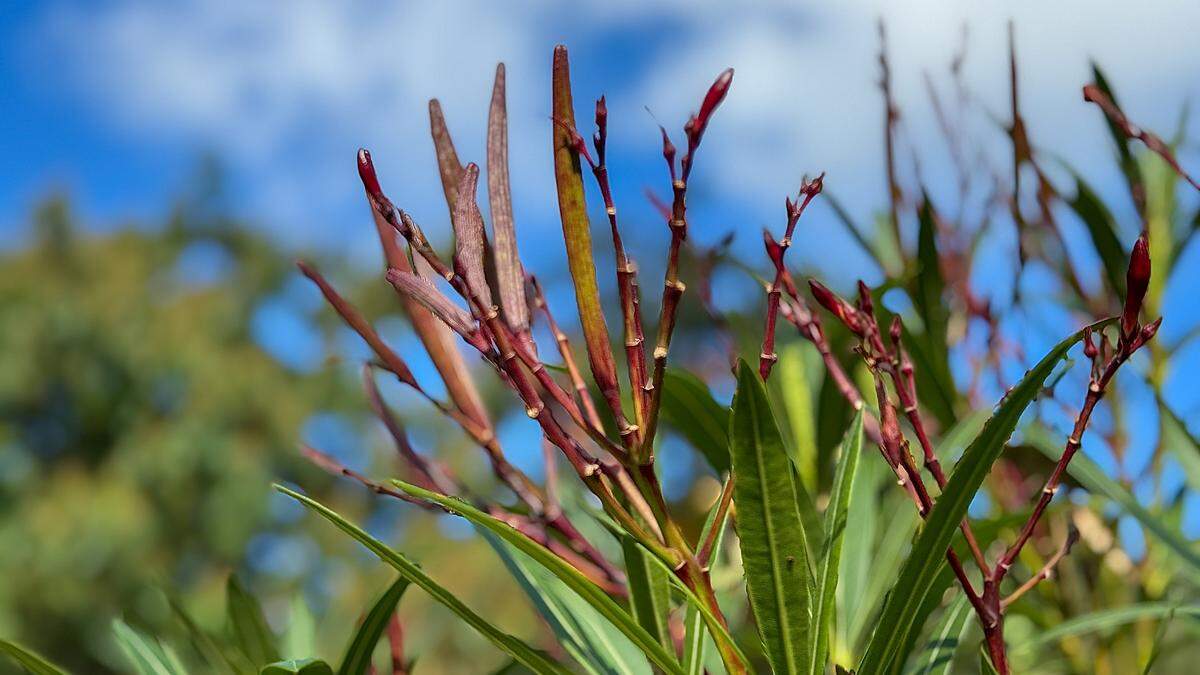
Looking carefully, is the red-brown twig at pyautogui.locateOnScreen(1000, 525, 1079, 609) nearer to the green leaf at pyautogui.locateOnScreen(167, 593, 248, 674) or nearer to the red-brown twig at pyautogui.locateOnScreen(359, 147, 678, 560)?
the red-brown twig at pyautogui.locateOnScreen(359, 147, 678, 560)

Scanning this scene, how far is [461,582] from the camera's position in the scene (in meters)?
10.5

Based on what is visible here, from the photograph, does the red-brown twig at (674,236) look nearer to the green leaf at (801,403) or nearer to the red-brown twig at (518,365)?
the red-brown twig at (518,365)

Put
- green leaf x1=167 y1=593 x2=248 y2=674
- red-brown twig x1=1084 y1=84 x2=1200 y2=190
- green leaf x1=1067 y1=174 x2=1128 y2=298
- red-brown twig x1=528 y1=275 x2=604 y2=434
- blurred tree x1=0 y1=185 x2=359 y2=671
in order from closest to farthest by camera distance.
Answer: red-brown twig x1=528 y1=275 x2=604 y2=434
red-brown twig x1=1084 y1=84 x2=1200 y2=190
green leaf x1=167 y1=593 x2=248 y2=674
green leaf x1=1067 y1=174 x2=1128 y2=298
blurred tree x1=0 y1=185 x2=359 y2=671

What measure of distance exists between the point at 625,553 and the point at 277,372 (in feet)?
45.6

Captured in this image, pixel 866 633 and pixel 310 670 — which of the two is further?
pixel 866 633

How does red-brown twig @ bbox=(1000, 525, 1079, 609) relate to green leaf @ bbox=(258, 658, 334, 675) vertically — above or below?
above

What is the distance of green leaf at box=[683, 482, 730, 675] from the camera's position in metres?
0.46

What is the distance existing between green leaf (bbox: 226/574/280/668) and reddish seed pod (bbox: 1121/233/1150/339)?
0.56m

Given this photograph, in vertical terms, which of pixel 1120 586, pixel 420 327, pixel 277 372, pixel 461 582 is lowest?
pixel 420 327

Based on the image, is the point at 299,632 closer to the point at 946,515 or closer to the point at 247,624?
the point at 247,624

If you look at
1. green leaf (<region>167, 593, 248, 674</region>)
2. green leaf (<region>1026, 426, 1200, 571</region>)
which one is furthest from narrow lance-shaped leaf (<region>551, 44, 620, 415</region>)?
green leaf (<region>167, 593, 248, 674</region>)

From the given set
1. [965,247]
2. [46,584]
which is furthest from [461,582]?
[965,247]

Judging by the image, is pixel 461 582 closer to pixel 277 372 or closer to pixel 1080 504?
pixel 277 372

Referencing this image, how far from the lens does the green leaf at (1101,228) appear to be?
0.78 metres
